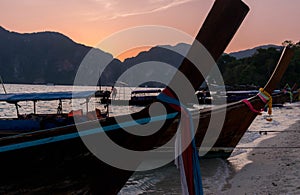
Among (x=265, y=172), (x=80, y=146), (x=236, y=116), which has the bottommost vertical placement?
(x=265, y=172)

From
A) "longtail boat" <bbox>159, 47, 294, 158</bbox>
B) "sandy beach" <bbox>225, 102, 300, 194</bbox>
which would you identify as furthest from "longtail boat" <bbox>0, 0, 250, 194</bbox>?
"sandy beach" <bbox>225, 102, 300, 194</bbox>

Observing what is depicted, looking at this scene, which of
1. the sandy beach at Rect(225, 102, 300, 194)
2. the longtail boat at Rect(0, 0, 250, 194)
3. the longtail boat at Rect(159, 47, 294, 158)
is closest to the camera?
the longtail boat at Rect(0, 0, 250, 194)

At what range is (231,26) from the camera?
263cm

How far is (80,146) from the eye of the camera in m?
3.04

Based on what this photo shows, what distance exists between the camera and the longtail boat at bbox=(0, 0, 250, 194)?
2584 millimetres

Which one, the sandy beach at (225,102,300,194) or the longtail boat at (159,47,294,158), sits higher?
the longtail boat at (159,47,294,158)

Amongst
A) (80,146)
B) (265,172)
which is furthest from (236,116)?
(80,146)

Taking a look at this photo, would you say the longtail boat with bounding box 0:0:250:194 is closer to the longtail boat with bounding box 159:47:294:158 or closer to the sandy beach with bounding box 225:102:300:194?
the longtail boat with bounding box 159:47:294:158

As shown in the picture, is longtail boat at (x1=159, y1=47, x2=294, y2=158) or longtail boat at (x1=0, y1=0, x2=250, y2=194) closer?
longtail boat at (x1=0, y1=0, x2=250, y2=194)

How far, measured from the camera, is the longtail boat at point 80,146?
258cm

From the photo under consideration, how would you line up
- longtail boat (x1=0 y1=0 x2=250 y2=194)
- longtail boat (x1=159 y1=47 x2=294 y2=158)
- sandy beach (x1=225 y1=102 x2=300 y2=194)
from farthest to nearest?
longtail boat (x1=159 y1=47 x2=294 y2=158)
sandy beach (x1=225 y1=102 x2=300 y2=194)
longtail boat (x1=0 y1=0 x2=250 y2=194)

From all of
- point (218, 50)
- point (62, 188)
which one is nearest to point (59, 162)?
point (62, 188)

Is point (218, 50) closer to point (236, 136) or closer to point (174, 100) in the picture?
point (174, 100)

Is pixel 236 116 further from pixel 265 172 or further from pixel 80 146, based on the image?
pixel 80 146
